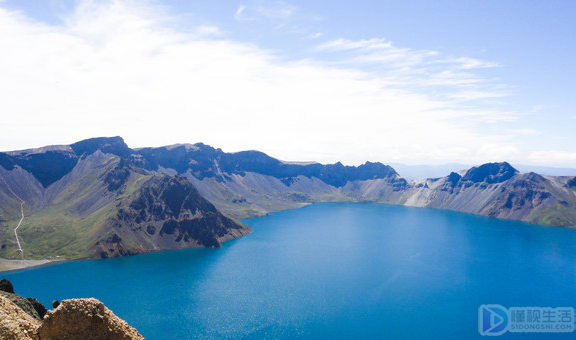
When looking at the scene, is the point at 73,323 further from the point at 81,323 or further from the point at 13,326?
the point at 13,326

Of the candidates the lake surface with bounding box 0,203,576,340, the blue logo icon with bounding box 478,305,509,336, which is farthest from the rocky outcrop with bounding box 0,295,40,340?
the blue logo icon with bounding box 478,305,509,336

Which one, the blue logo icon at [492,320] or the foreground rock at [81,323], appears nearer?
the foreground rock at [81,323]

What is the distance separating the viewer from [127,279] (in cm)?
18312

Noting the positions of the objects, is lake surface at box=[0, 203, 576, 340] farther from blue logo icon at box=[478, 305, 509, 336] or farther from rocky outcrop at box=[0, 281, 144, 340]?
rocky outcrop at box=[0, 281, 144, 340]

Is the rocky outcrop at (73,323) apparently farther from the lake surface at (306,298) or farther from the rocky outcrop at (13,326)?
the lake surface at (306,298)

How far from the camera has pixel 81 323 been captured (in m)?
32.8

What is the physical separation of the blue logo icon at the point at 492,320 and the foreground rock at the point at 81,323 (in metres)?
129

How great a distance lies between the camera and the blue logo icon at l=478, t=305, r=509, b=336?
12256 cm

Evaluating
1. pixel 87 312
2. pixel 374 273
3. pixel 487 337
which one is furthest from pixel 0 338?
pixel 374 273

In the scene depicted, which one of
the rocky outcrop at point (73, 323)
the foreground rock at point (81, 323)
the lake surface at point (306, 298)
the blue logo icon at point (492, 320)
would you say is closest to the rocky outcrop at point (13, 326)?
the rocky outcrop at point (73, 323)

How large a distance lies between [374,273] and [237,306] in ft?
284

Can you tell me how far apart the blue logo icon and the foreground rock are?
423 feet

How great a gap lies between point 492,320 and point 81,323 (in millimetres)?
148765

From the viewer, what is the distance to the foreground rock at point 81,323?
32.0m
